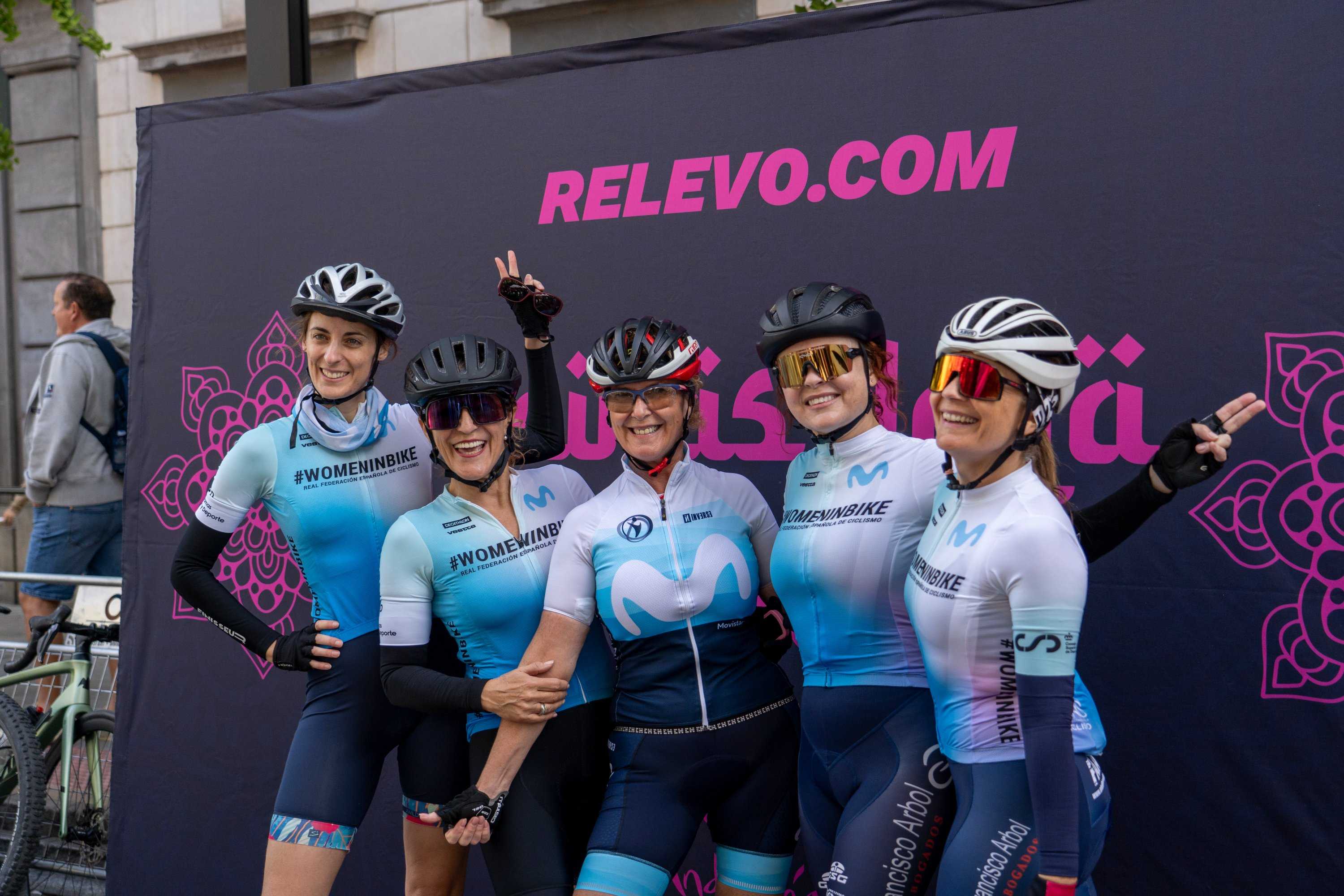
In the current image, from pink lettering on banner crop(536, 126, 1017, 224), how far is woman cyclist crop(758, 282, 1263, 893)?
943 mm

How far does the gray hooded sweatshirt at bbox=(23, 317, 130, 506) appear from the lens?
19.1 feet

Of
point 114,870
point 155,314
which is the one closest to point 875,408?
point 155,314

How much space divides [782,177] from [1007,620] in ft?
6.62

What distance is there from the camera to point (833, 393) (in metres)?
2.95

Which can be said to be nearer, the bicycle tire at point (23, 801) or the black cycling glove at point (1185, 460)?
the black cycling glove at point (1185, 460)

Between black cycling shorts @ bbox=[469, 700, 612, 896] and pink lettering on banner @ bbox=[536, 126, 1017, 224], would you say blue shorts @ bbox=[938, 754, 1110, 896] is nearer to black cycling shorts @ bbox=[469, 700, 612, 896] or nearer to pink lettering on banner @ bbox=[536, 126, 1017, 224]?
black cycling shorts @ bbox=[469, 700, 612, 896]

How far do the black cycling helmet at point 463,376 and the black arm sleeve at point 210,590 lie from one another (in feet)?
2.70

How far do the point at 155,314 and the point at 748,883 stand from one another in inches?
149

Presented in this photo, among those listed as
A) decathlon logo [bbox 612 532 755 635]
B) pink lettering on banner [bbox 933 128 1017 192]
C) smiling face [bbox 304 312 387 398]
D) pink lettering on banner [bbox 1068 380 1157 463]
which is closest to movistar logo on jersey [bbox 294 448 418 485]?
smiling face [bbox 304 312 387 398]

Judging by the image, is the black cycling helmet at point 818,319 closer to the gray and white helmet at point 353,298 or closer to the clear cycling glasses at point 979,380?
the clear cycling glasses at point 979,380

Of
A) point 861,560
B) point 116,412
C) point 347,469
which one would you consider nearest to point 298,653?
point 347,469

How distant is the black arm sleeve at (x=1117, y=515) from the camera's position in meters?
2.79

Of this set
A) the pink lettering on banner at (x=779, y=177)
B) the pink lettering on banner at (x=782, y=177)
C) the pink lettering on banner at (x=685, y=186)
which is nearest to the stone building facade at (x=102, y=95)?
the pink lettering on banner at (x=782, y=177)

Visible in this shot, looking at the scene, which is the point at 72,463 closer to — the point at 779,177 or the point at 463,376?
the point at 463,376
